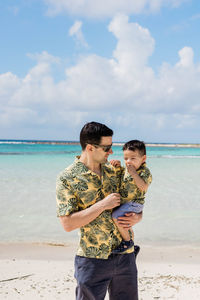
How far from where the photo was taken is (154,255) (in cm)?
555

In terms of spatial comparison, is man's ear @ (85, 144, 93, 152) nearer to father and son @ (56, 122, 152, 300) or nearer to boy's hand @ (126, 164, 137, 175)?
father and son @ (56, 122, 152, 300)

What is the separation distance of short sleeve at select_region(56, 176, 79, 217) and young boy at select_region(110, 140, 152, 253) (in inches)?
12.1

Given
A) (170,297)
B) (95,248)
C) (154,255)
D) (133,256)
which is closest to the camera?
(95,248)

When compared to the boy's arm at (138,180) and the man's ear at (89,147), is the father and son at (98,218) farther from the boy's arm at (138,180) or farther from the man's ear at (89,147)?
the boy's arm at (138,180)

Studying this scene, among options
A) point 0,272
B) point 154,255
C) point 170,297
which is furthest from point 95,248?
point 154,255

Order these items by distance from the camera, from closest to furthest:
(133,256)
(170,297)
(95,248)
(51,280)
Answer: (95,248) → (133,256) → (170,297) → (51,280)

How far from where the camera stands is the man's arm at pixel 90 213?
206 cm

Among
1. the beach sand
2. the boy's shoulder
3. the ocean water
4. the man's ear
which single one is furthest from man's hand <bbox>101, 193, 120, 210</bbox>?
the ocean water

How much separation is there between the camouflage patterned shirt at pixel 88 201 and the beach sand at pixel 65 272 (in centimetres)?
208

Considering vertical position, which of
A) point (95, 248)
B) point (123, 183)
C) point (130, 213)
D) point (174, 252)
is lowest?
point (174, 252)

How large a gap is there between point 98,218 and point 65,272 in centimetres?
283

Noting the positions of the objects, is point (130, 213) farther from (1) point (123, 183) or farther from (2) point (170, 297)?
(2) point (170, 297)

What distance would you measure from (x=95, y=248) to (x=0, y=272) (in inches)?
119

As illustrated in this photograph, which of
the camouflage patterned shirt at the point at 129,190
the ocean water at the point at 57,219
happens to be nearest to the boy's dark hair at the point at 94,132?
the camouflage patterned shirt at the point at 129,190
